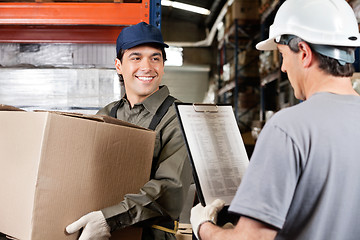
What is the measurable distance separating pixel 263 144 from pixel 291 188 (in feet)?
0.46

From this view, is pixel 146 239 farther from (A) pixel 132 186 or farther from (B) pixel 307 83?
(B) pixel 307 83

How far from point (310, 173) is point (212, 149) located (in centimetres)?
53

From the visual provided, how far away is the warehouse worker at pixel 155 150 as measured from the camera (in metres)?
1.69

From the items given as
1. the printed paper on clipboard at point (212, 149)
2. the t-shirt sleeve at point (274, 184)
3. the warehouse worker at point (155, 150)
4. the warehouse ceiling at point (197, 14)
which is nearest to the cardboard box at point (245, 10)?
the warehouse ceiling at point (197, 14)

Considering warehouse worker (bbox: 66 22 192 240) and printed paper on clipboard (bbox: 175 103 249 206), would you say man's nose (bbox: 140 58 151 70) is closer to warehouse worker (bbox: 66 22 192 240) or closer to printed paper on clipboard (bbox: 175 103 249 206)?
warehouse worker (bbox: 66 22 192 240)

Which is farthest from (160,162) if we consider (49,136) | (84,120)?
(49,136)

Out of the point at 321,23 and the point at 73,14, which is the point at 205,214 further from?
the point at 73,14

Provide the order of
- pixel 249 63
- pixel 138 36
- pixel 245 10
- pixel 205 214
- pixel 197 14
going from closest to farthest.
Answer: pixel 205 214, pixel 138 36, pixel 245 10, pixel 249 63, pixel 197 14

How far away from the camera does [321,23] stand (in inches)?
49.4

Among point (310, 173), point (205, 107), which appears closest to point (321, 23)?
point (310, 173)

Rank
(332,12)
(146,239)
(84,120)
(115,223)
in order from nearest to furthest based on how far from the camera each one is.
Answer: (332,12), (84,120), (115,223), (146,239)

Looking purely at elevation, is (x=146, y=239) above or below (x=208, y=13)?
below

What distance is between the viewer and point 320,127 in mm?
1099

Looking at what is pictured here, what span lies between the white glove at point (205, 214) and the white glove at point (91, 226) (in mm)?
401
